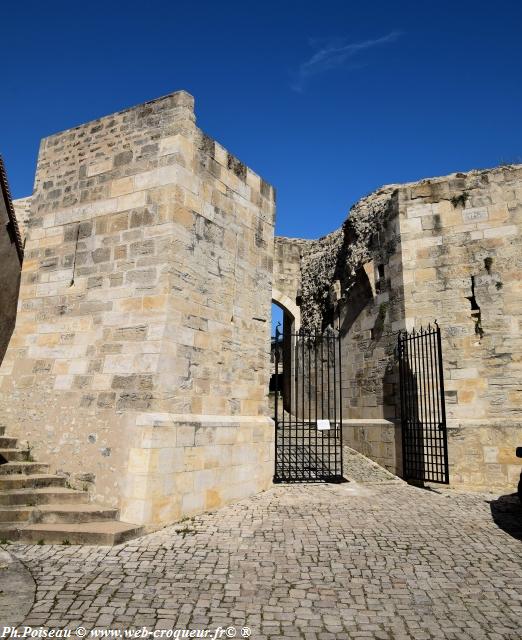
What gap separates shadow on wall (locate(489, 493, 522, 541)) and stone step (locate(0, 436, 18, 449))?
5.57 meters

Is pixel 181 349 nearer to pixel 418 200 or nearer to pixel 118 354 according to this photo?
pixel 118 354

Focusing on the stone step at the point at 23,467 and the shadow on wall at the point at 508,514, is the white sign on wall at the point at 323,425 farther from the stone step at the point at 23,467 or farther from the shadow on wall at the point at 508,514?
the stone step at the point at 23,467

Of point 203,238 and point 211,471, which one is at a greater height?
point 203,238

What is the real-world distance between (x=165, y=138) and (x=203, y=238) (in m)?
1.28

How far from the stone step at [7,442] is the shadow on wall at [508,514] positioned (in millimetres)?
5568

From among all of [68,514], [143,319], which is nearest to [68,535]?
[68,514]

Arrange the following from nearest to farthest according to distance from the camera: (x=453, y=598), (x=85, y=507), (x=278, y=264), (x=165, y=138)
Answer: (x=453, y=598) < (x=85, y=507) < (x=165, y=138) < (x=278, y=264)

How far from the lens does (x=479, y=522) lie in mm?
5598

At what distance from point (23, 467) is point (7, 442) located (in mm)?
562

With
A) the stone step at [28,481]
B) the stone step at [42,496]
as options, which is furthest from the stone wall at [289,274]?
the stone step at [42,496]

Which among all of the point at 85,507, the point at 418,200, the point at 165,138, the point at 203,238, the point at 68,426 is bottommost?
the point at 85,507

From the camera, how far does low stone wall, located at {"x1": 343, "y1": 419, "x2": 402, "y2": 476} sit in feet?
28.8

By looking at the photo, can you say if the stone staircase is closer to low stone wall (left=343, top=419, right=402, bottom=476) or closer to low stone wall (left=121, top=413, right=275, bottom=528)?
low stone wall (left=121, top=413, right=275, bottom=528)

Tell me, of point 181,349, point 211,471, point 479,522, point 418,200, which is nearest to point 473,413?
point 479,522
